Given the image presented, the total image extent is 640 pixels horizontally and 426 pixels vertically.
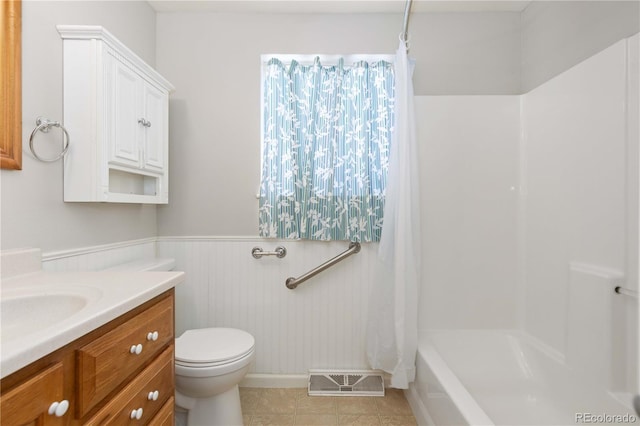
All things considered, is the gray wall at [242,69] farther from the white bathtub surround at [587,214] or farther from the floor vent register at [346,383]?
the floor vent register at [346,383]

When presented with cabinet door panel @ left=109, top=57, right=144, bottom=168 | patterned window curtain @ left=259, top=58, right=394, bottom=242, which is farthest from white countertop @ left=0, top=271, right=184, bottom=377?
patterned window curtain @ left=259, top=58, right=394, bottom=242

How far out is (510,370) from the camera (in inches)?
67.2

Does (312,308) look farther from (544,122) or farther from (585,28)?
(585,28)

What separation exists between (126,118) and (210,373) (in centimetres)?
123

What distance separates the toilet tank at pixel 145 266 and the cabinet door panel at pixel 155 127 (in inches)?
20.5

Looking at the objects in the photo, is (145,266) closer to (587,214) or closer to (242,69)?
(242,69)

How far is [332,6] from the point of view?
75.4 inches

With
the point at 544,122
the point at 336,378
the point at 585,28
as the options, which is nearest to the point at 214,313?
the point at 336,378

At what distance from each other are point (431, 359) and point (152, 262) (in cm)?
160

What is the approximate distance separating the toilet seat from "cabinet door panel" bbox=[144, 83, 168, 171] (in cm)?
93

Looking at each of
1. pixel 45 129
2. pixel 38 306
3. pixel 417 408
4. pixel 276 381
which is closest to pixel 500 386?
pixel 417 408

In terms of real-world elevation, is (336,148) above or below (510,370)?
above

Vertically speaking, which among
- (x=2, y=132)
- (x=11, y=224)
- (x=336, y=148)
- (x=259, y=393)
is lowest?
(x=259, y=393)

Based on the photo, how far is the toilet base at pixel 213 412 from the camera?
4.82 ft
